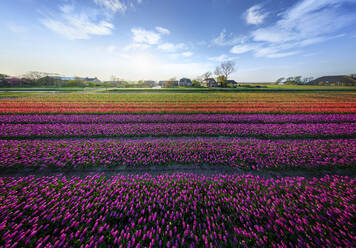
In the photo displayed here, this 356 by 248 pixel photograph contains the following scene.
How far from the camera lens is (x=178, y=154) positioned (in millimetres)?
5812

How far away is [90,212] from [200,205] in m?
2.88

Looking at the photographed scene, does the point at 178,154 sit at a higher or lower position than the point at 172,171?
higher

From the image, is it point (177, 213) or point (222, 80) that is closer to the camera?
point (177, 213)

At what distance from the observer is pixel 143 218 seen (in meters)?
2.99

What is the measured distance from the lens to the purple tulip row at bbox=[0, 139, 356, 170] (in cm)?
523

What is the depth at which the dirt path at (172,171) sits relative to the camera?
484cm

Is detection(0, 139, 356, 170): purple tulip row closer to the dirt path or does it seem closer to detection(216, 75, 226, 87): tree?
the dirt path

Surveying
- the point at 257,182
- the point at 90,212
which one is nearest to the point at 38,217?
the point at 90,212

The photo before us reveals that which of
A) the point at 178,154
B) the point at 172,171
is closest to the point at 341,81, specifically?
the point at 178,154

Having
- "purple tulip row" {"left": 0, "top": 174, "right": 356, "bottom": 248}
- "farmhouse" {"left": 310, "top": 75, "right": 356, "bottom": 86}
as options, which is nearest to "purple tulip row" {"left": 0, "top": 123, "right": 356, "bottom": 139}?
"purple tulip row" {"left": 0, "top": 174, "right": 356, "bottom": 248}

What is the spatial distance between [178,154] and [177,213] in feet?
9.46

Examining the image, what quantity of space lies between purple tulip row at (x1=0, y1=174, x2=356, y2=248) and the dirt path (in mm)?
591

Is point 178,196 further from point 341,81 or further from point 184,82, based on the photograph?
point 341,81

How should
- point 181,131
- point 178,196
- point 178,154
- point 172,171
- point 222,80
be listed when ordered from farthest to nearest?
point 222,80, point 181,131, point 178,154, point 172,171, point 178,196
